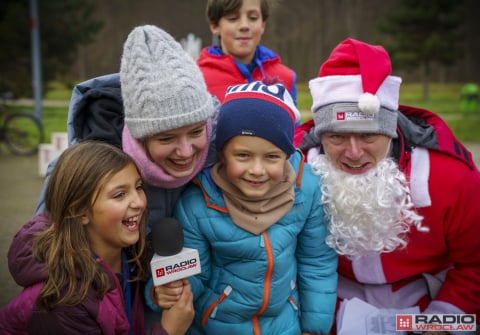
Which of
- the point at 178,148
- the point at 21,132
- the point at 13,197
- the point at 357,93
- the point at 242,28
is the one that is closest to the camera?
the point at 178,148

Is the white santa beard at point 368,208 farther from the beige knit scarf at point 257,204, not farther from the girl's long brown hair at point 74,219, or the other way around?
the girl's long brown hair at point 74,219

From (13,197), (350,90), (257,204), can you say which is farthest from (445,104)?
(257,204)

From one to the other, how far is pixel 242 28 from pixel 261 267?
216 centimetres

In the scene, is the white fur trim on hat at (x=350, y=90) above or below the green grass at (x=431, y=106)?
below

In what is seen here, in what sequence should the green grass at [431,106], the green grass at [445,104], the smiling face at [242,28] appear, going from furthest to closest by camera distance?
the green grass at [431,106], the green grass at [445,104], the smiling face at [242,28]

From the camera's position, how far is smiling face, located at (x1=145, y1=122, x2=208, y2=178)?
224 centimetres

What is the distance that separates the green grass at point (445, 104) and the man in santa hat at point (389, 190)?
7.45 metres

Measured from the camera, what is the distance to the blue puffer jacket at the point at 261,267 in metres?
2.35

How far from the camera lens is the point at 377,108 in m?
2.46

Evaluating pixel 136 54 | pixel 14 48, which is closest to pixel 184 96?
pixel 136 54

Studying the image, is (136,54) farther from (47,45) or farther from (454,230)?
(47,45)

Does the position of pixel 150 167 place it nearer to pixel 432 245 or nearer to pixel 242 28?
pixel 432 245

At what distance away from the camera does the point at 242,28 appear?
384cm

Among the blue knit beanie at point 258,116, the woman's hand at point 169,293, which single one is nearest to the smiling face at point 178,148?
the blue knit beanie at point 258,116
